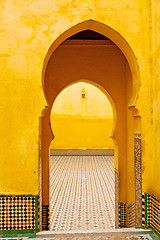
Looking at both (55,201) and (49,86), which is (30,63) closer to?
(49,86)

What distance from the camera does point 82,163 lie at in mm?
10406

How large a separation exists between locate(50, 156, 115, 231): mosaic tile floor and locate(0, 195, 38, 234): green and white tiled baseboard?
177 centimetres

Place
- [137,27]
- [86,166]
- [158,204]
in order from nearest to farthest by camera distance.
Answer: [158,204]
[137,27]
[86,166]

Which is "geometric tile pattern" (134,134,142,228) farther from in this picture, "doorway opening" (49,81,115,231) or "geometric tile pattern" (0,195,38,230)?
"doorway opening" (49,81,115,231)

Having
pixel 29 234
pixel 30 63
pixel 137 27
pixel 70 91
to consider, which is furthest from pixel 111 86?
pixel 70 91

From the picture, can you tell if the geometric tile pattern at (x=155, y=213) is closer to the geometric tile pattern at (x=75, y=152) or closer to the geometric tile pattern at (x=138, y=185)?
the geometric tile pattern at (x=138, y=185)

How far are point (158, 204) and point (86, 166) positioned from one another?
741cm

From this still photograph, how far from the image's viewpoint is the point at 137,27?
2676 millimetres

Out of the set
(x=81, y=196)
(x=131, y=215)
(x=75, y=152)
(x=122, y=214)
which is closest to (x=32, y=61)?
(x=131, y=215)

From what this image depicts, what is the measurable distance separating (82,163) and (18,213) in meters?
7.99

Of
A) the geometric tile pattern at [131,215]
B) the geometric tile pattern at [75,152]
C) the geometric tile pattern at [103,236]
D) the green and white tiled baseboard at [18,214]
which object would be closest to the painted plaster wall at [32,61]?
the green and white tiled baseboard at [18,214]

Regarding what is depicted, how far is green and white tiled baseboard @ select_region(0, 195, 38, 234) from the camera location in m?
2.49

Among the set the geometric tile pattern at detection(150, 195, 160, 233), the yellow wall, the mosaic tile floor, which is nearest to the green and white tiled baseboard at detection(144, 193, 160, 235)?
the geometric tile pattern at detection(150, 195, 160, 233)

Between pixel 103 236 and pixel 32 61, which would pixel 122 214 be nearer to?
pixel 103 236
